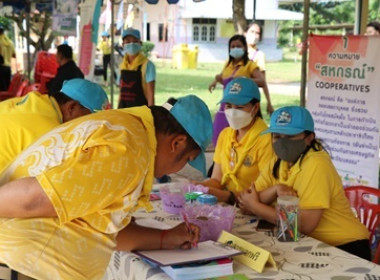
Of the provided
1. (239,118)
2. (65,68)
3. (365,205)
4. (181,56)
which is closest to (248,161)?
(239,118)

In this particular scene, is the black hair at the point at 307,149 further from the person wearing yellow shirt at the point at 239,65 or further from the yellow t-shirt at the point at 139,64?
the yellow t-shirt at the point at 139,64

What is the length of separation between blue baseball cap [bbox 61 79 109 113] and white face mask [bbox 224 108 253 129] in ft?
2.78

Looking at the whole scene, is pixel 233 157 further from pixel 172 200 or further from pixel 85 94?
pixel 85 94

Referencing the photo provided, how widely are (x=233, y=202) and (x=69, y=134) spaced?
62.9 inches

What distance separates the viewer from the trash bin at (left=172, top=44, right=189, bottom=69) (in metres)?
22.7

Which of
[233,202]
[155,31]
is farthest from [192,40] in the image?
[233,202]

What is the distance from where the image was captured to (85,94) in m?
2.72

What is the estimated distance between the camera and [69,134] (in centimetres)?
151

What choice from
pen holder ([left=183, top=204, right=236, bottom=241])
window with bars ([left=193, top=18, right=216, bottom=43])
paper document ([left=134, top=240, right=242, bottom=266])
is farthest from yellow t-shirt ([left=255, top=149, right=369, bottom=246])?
window with bars ([left=193, top=18, right=216, bottom=43])

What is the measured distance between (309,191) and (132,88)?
4.02 m

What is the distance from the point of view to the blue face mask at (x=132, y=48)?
248 inches

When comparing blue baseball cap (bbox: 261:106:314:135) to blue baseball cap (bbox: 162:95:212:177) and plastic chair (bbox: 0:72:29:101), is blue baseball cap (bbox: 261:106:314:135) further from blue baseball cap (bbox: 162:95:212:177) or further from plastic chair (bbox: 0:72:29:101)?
plastic chair (bbox: 0:72:29:101)

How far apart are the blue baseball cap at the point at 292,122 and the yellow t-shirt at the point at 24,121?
0.97 m

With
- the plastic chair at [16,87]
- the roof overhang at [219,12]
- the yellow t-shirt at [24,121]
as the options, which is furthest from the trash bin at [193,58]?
the yellow t-shirt at [24,121]
